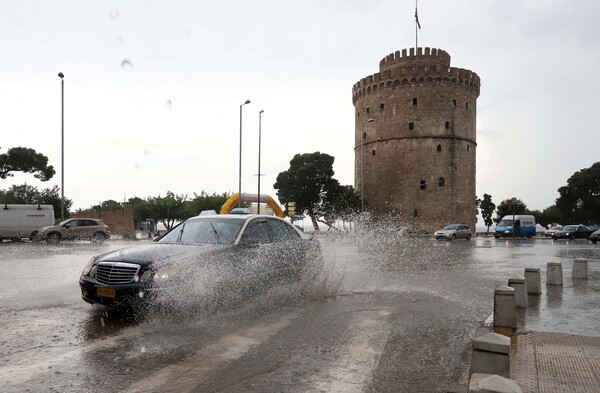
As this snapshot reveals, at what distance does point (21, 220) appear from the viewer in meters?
29.0

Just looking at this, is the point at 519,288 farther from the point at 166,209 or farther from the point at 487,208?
the point at 487,208

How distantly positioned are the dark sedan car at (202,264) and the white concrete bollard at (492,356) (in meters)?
4.03

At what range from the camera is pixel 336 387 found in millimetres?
3945

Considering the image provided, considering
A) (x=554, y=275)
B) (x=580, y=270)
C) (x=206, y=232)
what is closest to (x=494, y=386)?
(x=206, y=232)

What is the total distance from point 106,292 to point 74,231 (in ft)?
78.4

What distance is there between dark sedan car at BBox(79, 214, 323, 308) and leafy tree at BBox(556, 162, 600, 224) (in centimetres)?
7653

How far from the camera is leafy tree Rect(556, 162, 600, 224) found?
7150 cm

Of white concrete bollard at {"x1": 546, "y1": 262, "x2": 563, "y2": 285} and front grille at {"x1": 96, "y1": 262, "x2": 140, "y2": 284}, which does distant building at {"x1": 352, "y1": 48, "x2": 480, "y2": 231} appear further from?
front grille at {"x1": 96, "y1": 262, "x2": 140, "y2": 284}

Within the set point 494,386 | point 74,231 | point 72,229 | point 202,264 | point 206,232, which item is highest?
point 206,232

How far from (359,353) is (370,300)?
3.31 metres

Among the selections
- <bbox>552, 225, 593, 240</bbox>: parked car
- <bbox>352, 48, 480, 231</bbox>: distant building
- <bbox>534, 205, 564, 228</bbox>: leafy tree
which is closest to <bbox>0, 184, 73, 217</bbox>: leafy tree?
<bbox>352, 48, 480, 231</bbox>: distant building

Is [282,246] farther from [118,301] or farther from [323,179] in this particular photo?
[323,179]

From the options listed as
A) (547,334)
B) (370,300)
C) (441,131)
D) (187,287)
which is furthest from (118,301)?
(441,131)

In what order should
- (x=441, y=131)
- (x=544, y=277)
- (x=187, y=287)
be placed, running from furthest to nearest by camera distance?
(x=441, y=131) < (x=544, y=277) < (x=187, y=287)
